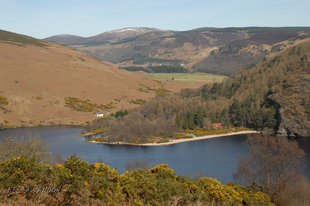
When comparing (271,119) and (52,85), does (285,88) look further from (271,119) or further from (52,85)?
(52,85)

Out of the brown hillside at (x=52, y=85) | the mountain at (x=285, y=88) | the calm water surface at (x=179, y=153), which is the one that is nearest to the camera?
the calm water surface at (x=179, y=153)

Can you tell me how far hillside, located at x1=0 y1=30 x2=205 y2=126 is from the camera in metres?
81.9

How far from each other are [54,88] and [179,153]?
216 ft

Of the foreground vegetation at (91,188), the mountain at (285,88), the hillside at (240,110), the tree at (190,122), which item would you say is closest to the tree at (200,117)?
the hillside at (240,110)

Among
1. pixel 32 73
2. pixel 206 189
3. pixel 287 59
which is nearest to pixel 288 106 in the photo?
pixel 287 59

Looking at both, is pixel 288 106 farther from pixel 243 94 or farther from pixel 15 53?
pixel 15 53

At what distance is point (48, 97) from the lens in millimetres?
90750

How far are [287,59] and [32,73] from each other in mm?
92509

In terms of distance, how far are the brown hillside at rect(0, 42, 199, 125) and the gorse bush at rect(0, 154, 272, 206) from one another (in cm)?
7109

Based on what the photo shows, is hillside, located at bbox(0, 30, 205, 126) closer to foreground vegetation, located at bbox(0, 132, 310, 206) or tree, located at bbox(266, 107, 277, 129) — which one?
tree, located at bbox(266, 107, 277, 129)

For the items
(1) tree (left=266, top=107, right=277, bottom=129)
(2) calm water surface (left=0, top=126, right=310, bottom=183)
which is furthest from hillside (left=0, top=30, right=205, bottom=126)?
(1) tree (left=266, top=107, right=277, bottom=129)

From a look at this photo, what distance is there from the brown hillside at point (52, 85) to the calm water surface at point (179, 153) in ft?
61.7

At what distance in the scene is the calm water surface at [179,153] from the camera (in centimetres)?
3917

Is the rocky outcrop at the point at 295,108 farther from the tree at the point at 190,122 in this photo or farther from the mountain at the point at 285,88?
the tree at the point at 190,122
